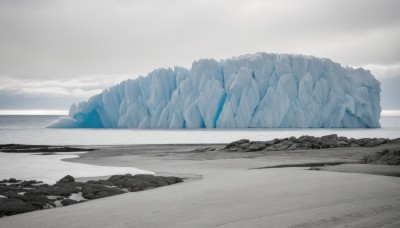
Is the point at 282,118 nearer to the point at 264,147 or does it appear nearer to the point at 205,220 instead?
the point at 264,147

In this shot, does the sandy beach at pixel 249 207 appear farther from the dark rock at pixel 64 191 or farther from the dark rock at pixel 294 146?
the dark rock at pixel 294 146

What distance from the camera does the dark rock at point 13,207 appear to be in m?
5.01

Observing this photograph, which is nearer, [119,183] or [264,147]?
[119,183]

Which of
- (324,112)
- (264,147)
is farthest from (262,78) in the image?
(264,147)

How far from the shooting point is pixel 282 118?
38.4 metres

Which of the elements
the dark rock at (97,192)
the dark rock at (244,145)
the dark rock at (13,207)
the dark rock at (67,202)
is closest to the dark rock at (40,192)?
the dark rock at (97,192)

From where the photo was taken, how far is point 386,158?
8.45 meters

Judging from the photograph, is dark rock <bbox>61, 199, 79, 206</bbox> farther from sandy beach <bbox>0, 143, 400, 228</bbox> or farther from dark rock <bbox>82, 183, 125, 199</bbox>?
dark rock <bbox>82, 183, 125, 199</bbox>

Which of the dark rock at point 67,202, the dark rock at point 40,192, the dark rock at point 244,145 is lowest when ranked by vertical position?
the dark rock at point 67,202

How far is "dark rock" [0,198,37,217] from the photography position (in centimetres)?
501

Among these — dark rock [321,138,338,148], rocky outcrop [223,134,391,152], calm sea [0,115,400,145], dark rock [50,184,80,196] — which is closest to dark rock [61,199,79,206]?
dark rock [50,184,80,196]

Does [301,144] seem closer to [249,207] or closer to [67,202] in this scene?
[67,202]

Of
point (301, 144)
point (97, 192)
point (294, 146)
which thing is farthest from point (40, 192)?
point (301, 144)

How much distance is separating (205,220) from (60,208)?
2290 mm
